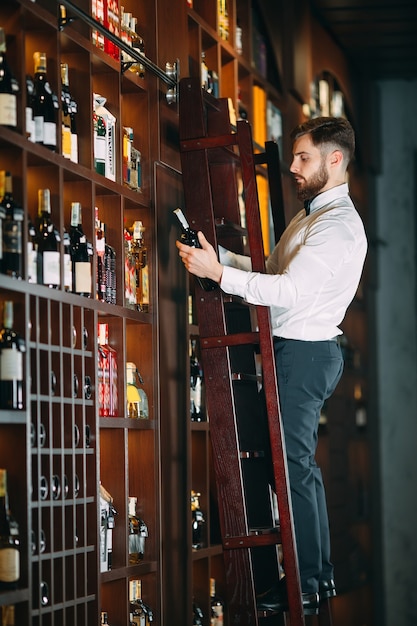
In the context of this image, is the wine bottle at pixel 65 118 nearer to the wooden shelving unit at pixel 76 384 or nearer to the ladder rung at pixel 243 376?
the wooden shelving unit at pixel 76 384

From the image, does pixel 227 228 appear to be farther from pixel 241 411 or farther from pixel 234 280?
pixel 241 411

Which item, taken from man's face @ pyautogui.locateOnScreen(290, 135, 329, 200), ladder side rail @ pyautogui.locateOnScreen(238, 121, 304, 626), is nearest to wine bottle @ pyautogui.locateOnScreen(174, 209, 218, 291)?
ladder side rail @ pyautogui.locateOnScreen(238, 121, 304, 626)

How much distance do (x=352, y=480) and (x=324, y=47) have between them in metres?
2.67

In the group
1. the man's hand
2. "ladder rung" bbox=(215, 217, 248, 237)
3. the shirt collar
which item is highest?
the shirt collar

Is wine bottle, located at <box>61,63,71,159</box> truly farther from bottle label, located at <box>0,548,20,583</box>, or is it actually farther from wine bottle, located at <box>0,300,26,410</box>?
bottle label, located at <box>0,548,20,583</box>

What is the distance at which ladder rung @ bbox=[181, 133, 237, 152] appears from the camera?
3.55 m

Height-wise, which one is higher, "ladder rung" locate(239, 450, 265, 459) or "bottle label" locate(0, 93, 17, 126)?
"bottle label" locate(0, 93, 17, 126)

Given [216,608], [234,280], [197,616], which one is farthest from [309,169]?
[216,608]

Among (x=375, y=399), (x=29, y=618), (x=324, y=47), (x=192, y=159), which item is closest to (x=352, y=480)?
(x=375, y=399)

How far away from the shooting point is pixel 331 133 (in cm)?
381

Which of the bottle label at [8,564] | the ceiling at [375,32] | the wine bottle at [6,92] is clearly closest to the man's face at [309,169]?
the wine bottle at [6,92]

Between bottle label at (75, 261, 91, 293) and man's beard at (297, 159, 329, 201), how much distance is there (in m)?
0.85

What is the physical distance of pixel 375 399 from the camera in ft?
24.4

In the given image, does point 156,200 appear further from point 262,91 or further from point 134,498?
point 262,91
